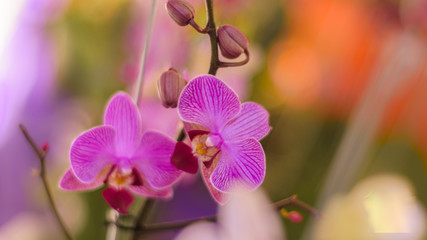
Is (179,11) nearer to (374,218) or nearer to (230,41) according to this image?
(230,41)

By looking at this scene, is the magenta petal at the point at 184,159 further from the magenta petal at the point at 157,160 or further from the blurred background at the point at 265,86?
the blurred background at the point at 265,86

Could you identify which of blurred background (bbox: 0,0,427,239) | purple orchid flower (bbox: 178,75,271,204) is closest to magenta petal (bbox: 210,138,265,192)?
purple orchid flower (bbox: 178,75,271,204)

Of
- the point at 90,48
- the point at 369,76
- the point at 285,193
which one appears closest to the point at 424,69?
the point at 369,76

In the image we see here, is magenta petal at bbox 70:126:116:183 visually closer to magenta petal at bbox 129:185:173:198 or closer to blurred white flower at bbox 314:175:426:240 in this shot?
magenta petal at bbox 129:185:173:198

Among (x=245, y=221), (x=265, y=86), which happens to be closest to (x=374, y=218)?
(x=245, y=221)

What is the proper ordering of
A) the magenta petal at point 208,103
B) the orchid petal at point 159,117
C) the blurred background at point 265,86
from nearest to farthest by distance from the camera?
the magenta petal at point 208,103 → the orchid petal at point 159,117 → the blurred background at point 265,86

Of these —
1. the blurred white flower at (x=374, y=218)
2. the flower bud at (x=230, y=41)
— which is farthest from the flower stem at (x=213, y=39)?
the blurred white flower at (x=374, y=218)
